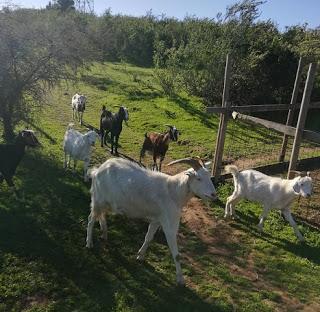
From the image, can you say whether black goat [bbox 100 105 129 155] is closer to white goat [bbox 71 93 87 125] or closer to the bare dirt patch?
white goat [bbox 71 93 87 125]

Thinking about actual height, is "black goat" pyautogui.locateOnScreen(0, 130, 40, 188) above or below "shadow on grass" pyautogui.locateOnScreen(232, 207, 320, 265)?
above

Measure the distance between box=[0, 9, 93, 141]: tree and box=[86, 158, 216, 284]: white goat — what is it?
250 inches

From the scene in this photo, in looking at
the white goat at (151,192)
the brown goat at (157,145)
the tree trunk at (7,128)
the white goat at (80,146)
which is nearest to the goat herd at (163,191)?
the white goat at (151,192)

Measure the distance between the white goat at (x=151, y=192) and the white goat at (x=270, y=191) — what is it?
2.97 meters

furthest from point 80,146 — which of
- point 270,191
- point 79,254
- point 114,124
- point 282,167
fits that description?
point 282,167

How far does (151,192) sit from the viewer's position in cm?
736

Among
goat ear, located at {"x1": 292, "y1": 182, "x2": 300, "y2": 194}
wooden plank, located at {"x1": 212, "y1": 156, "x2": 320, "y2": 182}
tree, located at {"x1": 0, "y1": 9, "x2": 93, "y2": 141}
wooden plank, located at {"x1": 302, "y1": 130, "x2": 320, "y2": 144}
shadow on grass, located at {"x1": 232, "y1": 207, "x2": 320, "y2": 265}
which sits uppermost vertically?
tree, located at {"x1": 0, "y1": 9, "x2": 93, "y2": 141}

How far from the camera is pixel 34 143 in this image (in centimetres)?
1084

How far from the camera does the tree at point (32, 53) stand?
12422 millimetres

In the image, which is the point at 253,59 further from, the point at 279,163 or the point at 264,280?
the point at 264,280

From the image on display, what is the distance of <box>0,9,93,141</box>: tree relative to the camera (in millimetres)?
12422

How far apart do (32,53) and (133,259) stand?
7.90 metres

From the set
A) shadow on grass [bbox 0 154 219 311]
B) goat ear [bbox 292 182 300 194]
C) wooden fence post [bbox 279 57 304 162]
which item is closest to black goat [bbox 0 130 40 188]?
shadow on grass [bbox 0 154 219 311]

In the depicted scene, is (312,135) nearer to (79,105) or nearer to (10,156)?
(10,156)
